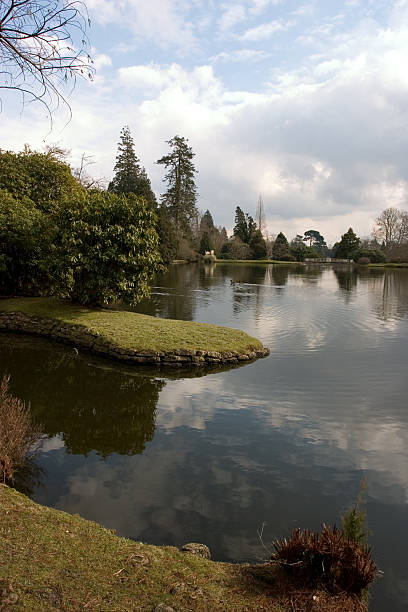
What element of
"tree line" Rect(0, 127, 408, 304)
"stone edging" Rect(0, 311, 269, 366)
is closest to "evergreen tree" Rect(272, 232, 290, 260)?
"tree line" Rect(0, 127, 408, 304)

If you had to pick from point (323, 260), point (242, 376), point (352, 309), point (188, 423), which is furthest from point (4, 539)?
point (323, 260)

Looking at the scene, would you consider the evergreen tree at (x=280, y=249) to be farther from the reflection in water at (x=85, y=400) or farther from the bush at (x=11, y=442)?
the bush at (x=11, y=442)

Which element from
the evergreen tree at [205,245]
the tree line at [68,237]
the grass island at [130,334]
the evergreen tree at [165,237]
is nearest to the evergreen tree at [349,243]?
the evergreen tree at [205,245]

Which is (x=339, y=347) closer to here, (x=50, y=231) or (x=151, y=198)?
(x=50, y=231)

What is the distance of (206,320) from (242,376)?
7547mm

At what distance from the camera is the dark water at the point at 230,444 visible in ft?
16.8

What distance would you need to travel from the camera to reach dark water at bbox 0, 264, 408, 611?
16.8ft

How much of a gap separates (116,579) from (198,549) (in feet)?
3.96

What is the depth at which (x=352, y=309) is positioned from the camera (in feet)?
75.5

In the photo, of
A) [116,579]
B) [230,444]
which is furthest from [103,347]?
[116,579]

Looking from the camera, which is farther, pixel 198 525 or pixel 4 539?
pixel 198 525

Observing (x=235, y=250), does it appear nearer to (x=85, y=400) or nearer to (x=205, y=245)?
(x=205, y=245)

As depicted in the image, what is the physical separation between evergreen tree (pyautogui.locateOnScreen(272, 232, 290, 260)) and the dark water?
7099 centimetres

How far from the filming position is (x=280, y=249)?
84375 millimetres
